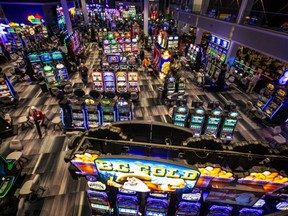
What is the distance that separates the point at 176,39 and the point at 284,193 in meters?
19.3

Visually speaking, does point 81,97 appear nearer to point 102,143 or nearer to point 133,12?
point 102,143

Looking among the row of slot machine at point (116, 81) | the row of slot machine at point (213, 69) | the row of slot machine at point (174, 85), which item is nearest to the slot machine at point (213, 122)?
the row of slot machine at point (174, 85)

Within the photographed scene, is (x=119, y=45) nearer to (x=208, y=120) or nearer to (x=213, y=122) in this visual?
(x=208, y=120)

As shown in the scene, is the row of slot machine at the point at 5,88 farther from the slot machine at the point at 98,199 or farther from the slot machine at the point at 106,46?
the slot machine at the point at 106,46

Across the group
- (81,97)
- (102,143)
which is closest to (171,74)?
(81,97)

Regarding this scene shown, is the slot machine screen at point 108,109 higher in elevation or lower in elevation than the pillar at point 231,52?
lower

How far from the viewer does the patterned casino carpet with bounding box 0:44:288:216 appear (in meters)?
6.16

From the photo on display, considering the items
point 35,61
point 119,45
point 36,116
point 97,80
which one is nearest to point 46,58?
point 35,61

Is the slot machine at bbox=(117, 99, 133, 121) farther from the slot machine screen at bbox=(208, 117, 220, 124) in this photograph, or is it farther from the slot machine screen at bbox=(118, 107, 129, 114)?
the slot machine screen at bbox=(208, 117, 220, 124)

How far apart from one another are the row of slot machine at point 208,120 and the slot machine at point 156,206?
4380 millimetres

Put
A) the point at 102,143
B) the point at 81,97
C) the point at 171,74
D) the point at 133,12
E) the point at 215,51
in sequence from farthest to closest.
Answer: the point at 133,12 < the point at 215,51 < the point at 171,74 < the point at 81,97 < the point at 102,143

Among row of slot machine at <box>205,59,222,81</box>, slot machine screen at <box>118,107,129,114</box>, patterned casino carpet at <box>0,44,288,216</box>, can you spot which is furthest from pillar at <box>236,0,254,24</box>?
slot machine screen at <box>118,107,129,114</box>

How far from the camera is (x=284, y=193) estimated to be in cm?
470

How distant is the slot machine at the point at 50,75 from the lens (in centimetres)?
1264
